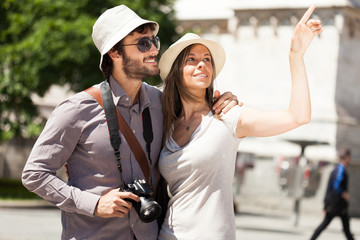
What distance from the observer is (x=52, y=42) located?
63.5 ft

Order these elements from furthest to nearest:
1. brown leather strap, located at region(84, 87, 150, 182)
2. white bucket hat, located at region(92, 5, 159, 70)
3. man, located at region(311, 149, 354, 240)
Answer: man, located at region(311, 149, 354, 240) → white bucket hat, located at region(92, 5, 159, 70) → brown leather strap, located at region(84, 87, 150, 182)

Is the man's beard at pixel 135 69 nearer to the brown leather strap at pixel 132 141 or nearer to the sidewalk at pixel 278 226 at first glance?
the brown leather strap at pixel 132 141

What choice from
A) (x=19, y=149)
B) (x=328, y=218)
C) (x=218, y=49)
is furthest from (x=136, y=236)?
(x=19, y=149)

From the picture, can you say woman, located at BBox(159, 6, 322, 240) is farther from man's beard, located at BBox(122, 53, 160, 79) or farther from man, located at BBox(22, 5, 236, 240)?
man's beard, located at BBox(122, 53, 160, 79)

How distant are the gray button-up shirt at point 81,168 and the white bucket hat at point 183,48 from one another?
0.62 metres

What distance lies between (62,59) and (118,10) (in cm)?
1536

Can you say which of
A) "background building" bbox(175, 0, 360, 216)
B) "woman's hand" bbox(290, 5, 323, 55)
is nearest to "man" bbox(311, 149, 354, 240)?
"background building" bbox(175, 0, 360, 216)

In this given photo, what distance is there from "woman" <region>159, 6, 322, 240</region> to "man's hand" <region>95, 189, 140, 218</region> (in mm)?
359

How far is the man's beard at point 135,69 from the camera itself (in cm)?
410

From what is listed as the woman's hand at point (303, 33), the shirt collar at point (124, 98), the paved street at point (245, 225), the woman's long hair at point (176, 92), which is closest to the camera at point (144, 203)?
the shirt collar at point (124, 98)

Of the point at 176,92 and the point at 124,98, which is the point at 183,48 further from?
the point at 124,98

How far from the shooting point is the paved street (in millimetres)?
13562

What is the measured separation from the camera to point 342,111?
23969 mm

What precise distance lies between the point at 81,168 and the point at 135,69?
0.60 m
